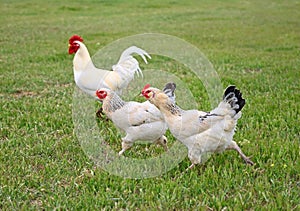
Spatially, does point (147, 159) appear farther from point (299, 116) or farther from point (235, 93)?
point (299, 116)

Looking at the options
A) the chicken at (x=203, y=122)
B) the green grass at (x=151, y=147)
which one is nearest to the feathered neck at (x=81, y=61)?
the green grass at (x=151, y=147)

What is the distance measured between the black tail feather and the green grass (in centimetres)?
66

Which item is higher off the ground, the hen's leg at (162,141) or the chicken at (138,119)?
the chicken at (138,119)

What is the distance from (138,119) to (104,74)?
5.94 ft

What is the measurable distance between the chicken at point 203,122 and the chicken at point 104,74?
1.70 meters

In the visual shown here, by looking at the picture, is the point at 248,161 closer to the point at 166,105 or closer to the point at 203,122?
the point at 203,122

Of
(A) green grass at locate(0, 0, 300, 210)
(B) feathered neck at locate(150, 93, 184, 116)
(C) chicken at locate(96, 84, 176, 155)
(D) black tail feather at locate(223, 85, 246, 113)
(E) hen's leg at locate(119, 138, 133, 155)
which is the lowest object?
(A) green grass at locate(0, 0, 300, 210)

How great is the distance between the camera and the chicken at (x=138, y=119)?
403 cm

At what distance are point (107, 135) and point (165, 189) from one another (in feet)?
5.52

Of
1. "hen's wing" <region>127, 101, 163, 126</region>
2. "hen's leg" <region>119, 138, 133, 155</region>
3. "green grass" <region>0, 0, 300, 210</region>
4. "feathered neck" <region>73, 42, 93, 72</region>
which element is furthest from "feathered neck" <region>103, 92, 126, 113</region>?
"feathered neck" <region>73, 42, 93, 72</region>

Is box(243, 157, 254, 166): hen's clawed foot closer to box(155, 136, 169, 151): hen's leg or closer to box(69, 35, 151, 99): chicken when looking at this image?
box(155, 136, 169, 151): hen's leg

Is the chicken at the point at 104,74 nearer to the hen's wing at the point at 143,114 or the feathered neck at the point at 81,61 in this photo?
the feathered neck at the point at 81,61

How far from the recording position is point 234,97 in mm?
3654

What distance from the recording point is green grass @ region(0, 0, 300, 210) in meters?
3.39
